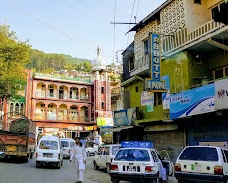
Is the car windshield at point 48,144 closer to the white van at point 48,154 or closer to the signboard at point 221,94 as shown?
the white van at point 48,154

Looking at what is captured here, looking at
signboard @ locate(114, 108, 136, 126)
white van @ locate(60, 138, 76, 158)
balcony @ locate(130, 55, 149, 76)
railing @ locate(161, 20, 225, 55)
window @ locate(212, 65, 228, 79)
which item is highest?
railing @ locate(161, 20, 225, 55)

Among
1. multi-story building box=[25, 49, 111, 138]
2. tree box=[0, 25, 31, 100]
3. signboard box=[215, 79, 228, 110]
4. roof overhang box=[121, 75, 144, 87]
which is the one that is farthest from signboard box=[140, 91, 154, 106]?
multi-story building box=[25, 49, 111, 138]

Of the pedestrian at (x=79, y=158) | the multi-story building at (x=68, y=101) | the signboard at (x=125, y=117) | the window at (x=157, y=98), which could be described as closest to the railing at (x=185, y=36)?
the window at (x=157, y=98)

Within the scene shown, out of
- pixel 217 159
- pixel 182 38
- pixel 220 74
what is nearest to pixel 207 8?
pixel 182 38

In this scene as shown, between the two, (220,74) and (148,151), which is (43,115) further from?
(148,151)

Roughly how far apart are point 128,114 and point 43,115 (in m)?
Result: 34.4

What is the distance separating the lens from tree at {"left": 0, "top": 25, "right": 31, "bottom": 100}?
28281 millimetres

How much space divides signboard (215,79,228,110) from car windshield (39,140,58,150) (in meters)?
9.93

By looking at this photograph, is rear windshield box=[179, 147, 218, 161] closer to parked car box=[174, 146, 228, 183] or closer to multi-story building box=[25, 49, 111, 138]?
parked car box=[174, 146, 228, 183]

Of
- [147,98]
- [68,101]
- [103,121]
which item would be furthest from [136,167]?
[68,101]

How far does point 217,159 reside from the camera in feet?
31.8

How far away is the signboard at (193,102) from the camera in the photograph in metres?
14.4

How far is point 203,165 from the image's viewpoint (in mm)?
9750

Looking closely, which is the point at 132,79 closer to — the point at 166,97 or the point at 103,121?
the point at 166,97
